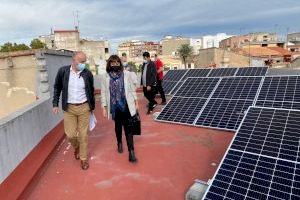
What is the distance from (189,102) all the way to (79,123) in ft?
10.9

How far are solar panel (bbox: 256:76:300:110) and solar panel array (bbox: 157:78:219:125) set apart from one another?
1273 millimetres

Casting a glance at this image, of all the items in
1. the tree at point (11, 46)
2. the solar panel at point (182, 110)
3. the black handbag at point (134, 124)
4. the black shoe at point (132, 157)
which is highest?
the tree at point (11, 46)

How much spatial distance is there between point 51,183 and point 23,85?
8.73 m

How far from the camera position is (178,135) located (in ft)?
20.9

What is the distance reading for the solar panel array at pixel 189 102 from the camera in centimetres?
718

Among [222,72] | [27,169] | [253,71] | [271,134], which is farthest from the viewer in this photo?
[222,72]

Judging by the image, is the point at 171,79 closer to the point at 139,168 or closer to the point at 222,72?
the point at 222,72

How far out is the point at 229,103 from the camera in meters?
6.97

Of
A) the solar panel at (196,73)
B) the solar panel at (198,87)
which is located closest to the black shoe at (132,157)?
the solar panel at (198,87)

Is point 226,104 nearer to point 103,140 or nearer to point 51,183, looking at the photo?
point 103,140

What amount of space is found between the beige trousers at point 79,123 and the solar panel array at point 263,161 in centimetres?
229

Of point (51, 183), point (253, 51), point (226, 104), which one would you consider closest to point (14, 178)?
point (51, 183)

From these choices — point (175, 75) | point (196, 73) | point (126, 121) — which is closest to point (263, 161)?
point (126, 121)

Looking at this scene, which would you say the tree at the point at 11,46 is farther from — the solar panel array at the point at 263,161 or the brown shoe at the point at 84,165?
the solar panel array at the point at 263,161
